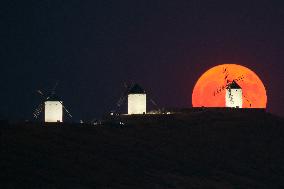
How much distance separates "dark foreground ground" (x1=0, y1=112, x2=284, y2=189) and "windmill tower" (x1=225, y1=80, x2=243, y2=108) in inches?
323

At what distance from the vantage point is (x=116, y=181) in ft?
143

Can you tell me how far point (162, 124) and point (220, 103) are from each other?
72.6 feet

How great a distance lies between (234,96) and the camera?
79.8m

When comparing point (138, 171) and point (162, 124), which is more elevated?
point (162, 124)

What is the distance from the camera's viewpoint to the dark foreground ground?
43.4 metres

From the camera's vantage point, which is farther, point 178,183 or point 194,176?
point 194,176

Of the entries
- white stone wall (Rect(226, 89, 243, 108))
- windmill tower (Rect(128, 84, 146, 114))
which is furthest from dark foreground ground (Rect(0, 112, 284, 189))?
white stone wall (Rect(226, 89, 243, 108))

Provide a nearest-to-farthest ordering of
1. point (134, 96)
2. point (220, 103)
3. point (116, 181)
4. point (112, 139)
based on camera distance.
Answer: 1. point (116, 181)
2. point (112, 139)
3. point (134, 96)
4. point (220, 103)

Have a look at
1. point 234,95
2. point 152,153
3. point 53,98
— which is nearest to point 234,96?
point 234,95

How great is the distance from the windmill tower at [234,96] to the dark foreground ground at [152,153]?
820cm

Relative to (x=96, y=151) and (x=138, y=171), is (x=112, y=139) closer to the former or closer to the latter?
(x=96, y=151)

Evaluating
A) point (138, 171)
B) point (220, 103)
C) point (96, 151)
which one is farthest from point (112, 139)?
point (220, 103)

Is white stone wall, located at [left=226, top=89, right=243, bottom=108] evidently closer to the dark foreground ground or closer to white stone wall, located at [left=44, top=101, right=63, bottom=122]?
the dark foreground ground

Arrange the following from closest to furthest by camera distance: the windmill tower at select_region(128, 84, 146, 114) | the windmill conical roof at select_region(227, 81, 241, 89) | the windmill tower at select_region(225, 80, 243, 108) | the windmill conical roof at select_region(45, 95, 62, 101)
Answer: the windmill conical roof at select_region(45, 95, 62, 101), the windmill tower at select_region(128, 84, 146, 114), the windmill tower at select_region(225, 80, 243, 108), the windmill conical roof at select_region(227, 81, 241, 89)
